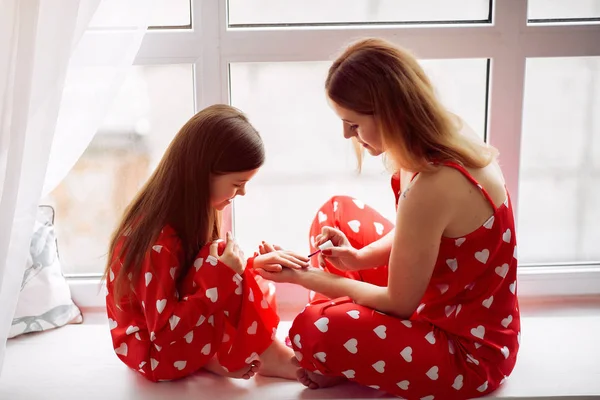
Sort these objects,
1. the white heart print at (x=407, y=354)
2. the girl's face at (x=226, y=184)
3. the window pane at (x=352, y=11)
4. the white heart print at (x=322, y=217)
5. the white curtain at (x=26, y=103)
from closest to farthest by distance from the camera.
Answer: the white curtain at (x=26, y=103)
the white heart print at (x=407, y=354)
the girl's face at (x=226, y=184)
the white heart print at (x=322, y=217)
the window pane at (x=352, y=11)

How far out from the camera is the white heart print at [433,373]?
147 cm

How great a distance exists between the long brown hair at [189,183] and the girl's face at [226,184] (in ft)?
0.05

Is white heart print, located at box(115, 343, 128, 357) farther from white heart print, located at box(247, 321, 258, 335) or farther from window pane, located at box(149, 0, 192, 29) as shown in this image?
window pane, located at box(149, 0, 192, 29)

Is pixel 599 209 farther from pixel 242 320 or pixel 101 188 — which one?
pixel 101 188

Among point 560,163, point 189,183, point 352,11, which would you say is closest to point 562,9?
point 560,163

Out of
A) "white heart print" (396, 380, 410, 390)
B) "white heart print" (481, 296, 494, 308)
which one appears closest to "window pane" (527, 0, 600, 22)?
"white heart print" (481, 296, 494, 308)

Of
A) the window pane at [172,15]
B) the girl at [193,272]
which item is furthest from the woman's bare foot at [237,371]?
the window pane at [172,15]

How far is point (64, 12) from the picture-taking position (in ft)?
4.57

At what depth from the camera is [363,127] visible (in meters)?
1.49

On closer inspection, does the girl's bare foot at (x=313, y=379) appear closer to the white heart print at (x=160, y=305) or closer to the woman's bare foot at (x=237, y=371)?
the woman's bare foot at (x=237, y=371)

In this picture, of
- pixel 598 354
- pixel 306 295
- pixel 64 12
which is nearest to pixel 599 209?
pixel 598 354

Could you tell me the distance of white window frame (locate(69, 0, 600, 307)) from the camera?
5.96 ft

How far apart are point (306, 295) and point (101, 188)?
1.98ft

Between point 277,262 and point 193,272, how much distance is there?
0.59 ft
